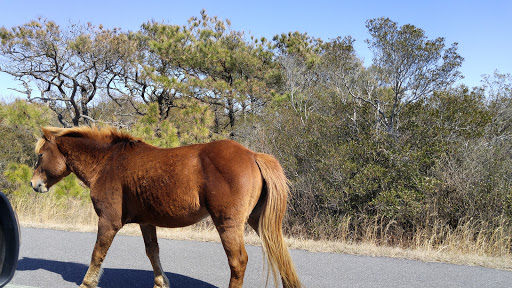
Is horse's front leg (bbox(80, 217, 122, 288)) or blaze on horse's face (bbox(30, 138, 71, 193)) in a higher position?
blaze on horse's face (bbox(30, 138, 71, 193))

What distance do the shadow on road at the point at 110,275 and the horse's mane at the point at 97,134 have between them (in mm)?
1675

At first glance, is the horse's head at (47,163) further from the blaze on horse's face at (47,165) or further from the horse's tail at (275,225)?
the horse's tail at (275,225)

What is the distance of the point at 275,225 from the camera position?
171 inches

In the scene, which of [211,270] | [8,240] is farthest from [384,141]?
[8,240]

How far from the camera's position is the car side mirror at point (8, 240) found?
256 cm

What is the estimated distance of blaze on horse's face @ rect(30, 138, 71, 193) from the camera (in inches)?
208

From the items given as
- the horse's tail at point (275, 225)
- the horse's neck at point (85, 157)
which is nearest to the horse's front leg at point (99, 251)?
the horse's neck at point (85, 157)

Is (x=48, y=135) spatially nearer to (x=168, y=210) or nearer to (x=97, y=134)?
(x=97, y=134)

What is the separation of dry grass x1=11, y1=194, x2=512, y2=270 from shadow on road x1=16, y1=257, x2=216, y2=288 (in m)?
2.02

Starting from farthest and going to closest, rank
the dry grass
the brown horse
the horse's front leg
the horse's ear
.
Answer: the dry grass < the horse's ear < the horse's front leg < the brown horse

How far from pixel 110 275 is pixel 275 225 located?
2492mm

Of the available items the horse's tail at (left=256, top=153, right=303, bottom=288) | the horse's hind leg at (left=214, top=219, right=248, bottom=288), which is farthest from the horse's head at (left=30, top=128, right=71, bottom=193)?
the horse's tail at (left=256, top=153, right=303, bottom=288)

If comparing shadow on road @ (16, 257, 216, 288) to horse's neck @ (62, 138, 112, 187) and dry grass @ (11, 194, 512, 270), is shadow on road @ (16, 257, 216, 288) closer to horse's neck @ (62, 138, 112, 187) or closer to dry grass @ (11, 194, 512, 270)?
horse's neck @ (62, 138, 112, 187)

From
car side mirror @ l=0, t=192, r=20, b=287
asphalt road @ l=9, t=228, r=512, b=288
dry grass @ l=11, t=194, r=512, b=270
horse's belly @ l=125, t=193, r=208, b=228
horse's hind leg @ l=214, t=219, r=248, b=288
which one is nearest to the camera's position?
car side mirror @ l=0, t=192, r=20, b=287
